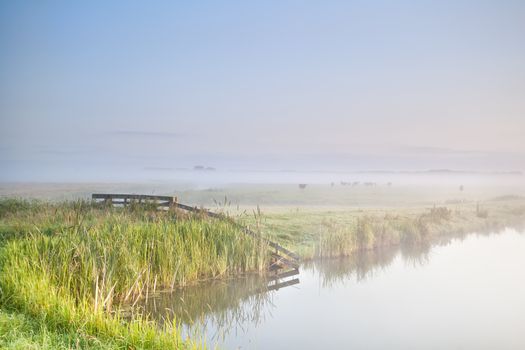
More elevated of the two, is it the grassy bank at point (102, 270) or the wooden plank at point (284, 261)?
the grassy bank at point (102, 270)

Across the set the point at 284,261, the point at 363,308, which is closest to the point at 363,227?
the point at 284,261

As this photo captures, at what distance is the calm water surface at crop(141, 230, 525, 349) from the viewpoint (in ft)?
31.6

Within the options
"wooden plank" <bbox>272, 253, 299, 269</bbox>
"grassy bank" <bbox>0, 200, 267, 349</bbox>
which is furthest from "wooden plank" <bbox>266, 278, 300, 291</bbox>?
"grassy bank" <bbox>0, 200, 267, 349</bbox>

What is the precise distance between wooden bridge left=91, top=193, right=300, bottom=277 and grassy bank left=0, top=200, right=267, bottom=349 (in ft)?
1.56

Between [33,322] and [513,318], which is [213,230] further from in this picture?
[513,318]

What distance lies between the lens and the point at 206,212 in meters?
16.3

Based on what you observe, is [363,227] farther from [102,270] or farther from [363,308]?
[102,270]

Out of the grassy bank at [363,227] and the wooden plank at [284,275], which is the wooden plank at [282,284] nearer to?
the wooden plank at [284,275]

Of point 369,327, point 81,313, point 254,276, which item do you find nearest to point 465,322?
point 369,327

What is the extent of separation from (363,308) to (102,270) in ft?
21.7

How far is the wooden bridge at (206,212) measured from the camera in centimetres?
1505

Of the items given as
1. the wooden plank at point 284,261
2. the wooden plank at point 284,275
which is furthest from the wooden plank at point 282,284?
the wooden plank at point 284,261

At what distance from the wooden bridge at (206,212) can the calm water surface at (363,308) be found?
702 millimetres

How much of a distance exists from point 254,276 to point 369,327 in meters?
4.34
